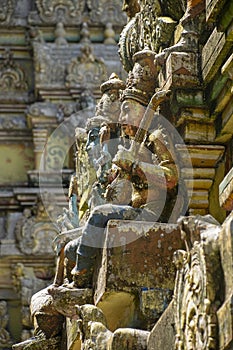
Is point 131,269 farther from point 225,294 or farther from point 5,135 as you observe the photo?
point 5,135

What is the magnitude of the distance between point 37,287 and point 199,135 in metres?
11.1

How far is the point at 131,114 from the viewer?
319 inches

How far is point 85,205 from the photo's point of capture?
9305mm

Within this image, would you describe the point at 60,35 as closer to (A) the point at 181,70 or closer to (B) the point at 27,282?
(B) the point at 27,282

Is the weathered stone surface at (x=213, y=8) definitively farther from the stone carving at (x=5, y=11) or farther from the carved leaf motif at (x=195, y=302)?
the stone carving at (x=5, y=11)

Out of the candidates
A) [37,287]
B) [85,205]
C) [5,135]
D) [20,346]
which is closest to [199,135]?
[85,205]

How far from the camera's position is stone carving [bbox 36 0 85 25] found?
818 inches

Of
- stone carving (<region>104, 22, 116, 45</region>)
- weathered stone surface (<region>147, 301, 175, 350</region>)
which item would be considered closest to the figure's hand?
weathered stone surface (<region>147, 301, 175, 350</region>)

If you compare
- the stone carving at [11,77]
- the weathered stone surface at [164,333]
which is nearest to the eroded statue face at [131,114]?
the weathered stone surface at [164,333]

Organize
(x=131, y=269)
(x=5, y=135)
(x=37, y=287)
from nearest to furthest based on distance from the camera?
(x=131, y=269) → (x=37, y=287) → (x=5, y=135)

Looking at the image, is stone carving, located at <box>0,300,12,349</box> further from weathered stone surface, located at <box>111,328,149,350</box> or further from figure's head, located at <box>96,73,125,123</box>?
weathered stone surface, located at <box>111,328,149,350</box>

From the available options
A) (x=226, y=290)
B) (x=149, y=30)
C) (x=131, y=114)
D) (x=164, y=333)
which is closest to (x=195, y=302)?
(x=226, y=290)

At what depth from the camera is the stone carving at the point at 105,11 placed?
68.1 ft

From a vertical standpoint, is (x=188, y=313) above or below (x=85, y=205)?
below
